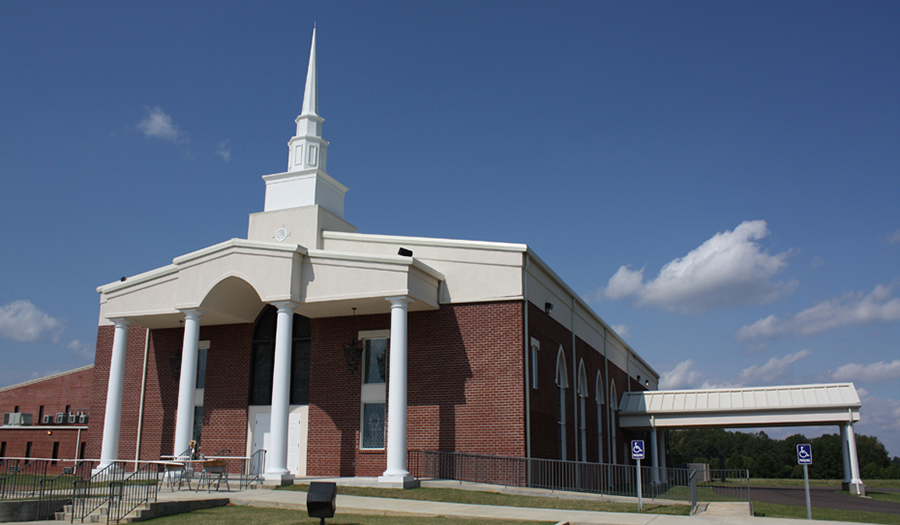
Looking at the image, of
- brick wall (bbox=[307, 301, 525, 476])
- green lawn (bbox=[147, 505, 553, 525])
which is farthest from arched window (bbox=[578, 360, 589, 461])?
green lawn (bbox=[147, 505, 553, 525])

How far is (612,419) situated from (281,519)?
83.1ft

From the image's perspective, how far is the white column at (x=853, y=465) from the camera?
103 feet

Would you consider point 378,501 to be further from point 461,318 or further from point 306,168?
point 306,168

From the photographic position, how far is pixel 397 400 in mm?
20766

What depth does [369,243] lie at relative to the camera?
982 inches

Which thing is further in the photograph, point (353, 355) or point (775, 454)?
point (775, 454)

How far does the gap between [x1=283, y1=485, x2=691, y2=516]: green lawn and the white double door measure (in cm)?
420

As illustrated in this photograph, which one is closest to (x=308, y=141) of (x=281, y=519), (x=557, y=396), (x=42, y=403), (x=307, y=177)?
(x=307, y=177)

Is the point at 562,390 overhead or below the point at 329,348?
below

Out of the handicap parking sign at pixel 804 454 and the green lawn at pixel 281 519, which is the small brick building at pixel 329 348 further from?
the handicap parking sign at pixel 804 454

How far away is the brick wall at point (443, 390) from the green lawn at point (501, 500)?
290 centimetres

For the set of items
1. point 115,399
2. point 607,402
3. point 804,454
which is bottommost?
point 804,454

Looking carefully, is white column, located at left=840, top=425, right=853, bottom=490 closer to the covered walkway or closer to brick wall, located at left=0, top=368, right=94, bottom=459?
the covered walkway

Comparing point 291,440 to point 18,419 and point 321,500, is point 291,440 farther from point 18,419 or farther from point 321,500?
point 18,419
